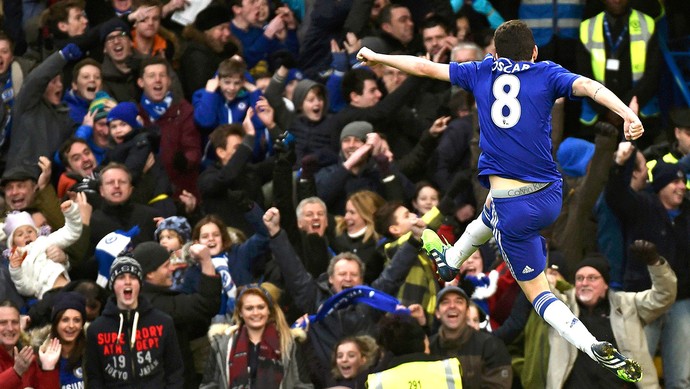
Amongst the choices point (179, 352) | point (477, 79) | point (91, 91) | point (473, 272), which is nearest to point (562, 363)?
point (473, 272)

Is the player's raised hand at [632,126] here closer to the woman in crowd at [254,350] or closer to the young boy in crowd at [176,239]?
the woman in crowd at [254,350]

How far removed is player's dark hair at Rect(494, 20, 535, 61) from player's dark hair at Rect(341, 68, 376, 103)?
604 cm

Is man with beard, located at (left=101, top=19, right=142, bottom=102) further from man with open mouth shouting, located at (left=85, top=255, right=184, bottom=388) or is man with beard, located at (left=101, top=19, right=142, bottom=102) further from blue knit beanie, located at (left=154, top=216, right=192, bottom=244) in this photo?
man with open mouth shouting, located at (left=85, top=255, right=184, bottom=388)

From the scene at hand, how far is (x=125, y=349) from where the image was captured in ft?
43.1

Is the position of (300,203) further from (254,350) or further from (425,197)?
(254,350)

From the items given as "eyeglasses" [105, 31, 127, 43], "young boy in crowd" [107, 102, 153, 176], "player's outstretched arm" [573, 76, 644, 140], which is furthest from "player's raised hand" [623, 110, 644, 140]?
"eyeglasses" [105, 31, 127, 43]

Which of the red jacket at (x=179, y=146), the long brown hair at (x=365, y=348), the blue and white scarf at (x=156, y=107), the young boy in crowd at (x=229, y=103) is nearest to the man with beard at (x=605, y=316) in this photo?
the long brown hair at (x=365, y=348)

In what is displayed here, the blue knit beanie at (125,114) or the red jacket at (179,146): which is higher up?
the blue knit beanie at (125,114)

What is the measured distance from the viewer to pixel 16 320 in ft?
43.7

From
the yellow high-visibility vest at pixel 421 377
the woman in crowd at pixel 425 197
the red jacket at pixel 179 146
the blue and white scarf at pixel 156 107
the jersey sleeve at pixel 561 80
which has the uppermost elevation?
the jersey sleeve at pixel 561 80

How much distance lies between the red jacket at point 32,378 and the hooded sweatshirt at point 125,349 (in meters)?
0.25

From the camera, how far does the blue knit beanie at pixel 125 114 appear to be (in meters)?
15.9

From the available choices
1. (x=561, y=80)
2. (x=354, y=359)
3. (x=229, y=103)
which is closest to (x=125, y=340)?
(x=354, y=359)

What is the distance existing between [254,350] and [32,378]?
1.67 meters
